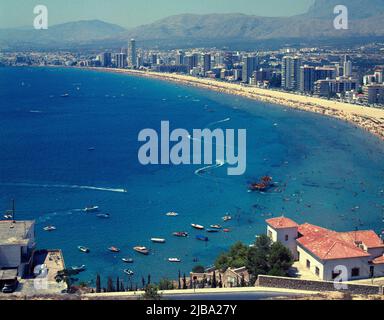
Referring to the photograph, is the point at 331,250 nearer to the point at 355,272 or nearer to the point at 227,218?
the point at 355,272

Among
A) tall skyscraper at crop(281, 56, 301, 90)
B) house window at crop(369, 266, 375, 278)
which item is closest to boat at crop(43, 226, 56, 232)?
house window at crop(369, 266, 375, 278)

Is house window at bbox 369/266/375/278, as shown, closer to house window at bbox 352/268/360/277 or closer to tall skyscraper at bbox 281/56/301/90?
house window at bbox 352/268/360/277

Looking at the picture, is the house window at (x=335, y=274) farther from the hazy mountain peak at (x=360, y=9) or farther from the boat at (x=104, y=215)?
the hazy mountain peak at (x=360, y=9)

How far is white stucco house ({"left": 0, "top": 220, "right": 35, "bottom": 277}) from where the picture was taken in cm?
623

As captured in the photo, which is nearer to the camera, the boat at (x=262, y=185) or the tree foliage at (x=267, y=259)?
the tree foliage at (x=267, y=259)

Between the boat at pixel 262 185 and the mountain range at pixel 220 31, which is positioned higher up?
the mountain range at pixel 220 31

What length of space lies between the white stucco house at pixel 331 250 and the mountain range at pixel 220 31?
59630 mm

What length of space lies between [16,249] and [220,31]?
9421 cm

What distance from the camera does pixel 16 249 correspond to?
247 inches

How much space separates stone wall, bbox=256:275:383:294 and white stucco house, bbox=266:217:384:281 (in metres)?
0.72

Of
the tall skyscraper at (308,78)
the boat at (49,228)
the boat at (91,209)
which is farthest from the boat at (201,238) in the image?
the tall skyscraper at (308,78)

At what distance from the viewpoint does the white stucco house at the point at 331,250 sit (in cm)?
629

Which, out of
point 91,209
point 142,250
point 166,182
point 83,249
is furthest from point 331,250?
point 166,182

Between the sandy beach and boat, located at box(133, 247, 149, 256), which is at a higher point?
the sandy beach
